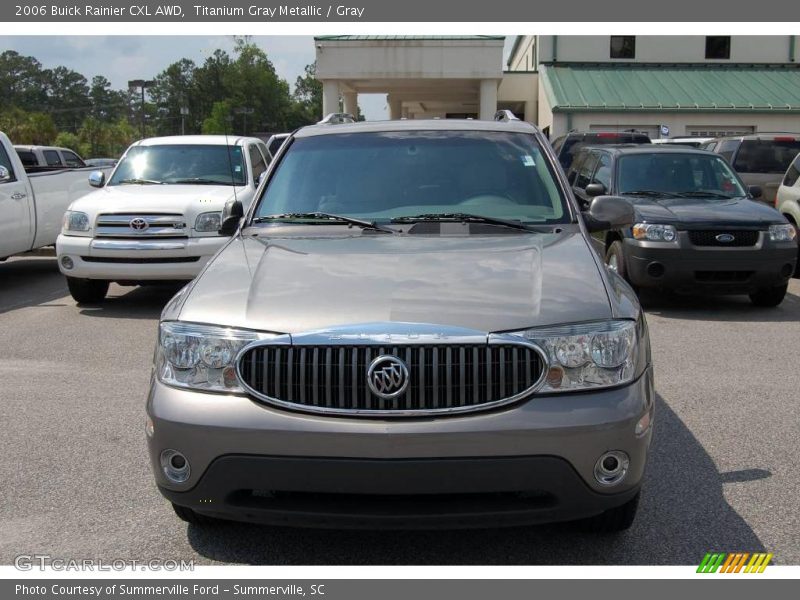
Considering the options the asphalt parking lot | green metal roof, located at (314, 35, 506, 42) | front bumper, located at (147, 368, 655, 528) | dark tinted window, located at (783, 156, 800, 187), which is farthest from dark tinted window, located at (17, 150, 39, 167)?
front bumper, located at (147, 368, 655, 528)

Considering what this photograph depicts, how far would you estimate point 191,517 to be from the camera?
3.80 metres

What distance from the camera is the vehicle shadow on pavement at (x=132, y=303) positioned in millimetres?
9602

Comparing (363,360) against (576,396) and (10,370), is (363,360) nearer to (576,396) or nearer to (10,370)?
(576,396)

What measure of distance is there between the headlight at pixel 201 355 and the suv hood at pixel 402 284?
5 cm

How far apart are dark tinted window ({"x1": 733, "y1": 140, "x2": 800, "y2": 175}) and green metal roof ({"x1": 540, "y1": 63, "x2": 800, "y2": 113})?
14315mm

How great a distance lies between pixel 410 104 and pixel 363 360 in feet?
125

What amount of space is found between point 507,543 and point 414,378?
1.02 m

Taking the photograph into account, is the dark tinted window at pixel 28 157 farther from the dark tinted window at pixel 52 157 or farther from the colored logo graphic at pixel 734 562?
the colored logo graphic at pixel 734 562

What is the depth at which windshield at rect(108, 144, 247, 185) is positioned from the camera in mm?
10875

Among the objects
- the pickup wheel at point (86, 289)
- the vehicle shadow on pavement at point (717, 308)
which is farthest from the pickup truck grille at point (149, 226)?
the vehicle shadow on pavement at point (717, 308)

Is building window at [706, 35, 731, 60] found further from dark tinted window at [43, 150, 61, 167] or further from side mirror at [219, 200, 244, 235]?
side mirror at [219, 200, 244, 235]

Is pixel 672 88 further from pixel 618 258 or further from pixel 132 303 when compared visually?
pixel 132 303

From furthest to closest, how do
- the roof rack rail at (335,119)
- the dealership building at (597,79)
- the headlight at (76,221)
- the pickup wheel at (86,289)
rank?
the dealership building at (597,79) < the pickup wheel at (86,289) < the headlight at (76,221) < the roof rack rail at (335,119)

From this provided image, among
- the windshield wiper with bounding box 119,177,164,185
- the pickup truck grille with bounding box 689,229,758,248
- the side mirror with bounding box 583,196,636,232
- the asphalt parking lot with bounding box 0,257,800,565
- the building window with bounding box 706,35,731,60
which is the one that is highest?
the building window with bounding box 706,35,731,60
